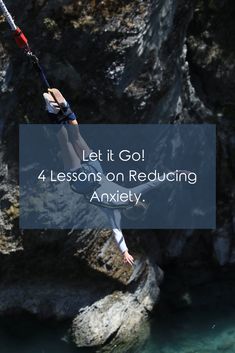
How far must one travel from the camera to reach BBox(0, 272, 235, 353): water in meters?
13.5

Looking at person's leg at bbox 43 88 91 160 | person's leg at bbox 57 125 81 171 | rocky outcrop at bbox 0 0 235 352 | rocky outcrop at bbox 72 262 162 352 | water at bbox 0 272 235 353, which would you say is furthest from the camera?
water at bbox 0 272 235 353

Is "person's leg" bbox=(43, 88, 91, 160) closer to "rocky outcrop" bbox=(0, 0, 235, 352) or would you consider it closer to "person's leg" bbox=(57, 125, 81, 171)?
"person's leg" bbox=(57, 125, 81, 171)

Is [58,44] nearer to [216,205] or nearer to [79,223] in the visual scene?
[79,223]

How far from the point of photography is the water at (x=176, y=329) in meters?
13.5

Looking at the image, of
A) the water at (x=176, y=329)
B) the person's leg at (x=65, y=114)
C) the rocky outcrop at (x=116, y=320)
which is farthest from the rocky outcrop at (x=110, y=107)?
the person's leg at (x=65, y=114)

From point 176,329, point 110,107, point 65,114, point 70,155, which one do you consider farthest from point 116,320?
point 65,114

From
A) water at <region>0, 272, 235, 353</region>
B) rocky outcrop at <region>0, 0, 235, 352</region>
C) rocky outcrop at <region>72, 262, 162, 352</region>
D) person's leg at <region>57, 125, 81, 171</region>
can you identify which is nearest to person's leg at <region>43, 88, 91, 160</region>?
person's leg at <region>57, 125, 81, 171</region>

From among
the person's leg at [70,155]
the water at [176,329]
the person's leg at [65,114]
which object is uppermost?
the person's leg at [65,114]

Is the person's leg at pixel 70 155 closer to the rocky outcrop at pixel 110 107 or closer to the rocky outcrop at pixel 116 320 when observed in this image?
the rocky outcrop at pixel 110 107

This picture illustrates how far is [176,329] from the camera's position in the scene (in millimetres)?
14016

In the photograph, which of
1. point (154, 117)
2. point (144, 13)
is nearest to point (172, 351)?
point (154, 117)

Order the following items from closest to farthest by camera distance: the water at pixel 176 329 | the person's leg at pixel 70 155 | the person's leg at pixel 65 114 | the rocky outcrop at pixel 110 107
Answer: the person's leg at pixel 65 114, the person's leg at pixel 70 155, the rocky outcrop at pixel 110 107, the water at pixel 176 329

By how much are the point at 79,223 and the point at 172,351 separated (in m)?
3.58

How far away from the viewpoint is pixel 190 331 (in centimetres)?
1401
